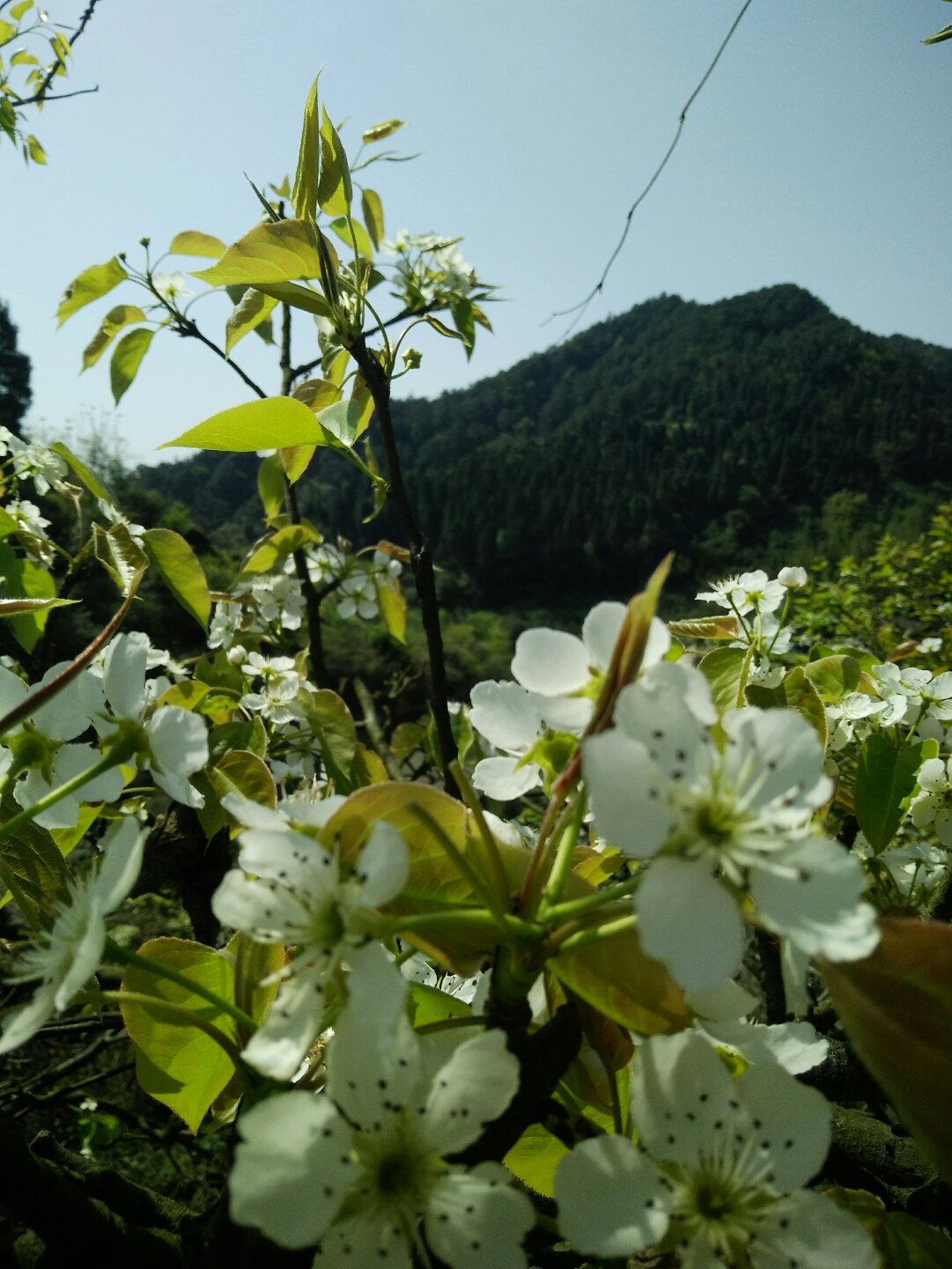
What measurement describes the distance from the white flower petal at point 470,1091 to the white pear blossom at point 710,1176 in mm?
42

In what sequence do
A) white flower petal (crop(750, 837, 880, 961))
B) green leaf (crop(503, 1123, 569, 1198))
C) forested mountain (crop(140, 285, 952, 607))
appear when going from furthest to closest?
forested mountain (crop(140, 285, 952, 607)), green leaf (crop(503, 1123, 569, 1198)), white flower petal (crop(750, 837, 880, 961))

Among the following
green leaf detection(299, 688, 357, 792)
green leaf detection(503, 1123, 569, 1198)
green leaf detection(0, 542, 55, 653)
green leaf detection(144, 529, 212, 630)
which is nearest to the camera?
green leaf detection(503, 1123, 569, 1198)

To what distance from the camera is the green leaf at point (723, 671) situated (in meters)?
0.81

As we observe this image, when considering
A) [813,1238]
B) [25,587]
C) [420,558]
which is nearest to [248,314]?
[420,558]

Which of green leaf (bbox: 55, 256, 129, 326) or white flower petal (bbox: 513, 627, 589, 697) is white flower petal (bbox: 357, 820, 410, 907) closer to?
white flower petal (bbox: 513, 627, 589, 697)

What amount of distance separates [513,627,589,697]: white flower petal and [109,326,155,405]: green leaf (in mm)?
1271

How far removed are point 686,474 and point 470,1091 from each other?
33197 millimetres

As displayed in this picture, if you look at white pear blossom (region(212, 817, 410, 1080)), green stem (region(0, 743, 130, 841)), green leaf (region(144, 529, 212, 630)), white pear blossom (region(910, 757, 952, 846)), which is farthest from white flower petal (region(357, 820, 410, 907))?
white pear blossom (region(910, 757, 952, 846))

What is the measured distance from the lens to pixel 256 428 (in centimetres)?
71

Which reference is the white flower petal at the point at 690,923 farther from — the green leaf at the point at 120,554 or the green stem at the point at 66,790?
the green leaf at the point at 120,554

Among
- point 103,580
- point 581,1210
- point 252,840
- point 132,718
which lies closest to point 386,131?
point 132,718

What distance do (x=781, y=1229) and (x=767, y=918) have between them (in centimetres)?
17

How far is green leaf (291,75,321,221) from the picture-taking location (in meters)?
0.82

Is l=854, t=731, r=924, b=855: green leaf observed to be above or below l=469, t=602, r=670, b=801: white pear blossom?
below
